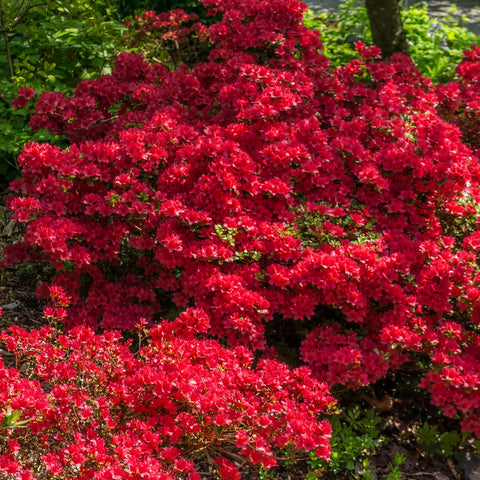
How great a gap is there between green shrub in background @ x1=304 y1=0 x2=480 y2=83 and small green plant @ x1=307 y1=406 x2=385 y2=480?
15.3 feet

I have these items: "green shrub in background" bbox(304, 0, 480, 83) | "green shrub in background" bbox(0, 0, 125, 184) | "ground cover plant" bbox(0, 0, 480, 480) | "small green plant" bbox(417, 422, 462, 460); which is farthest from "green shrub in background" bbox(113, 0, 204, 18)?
"small green plant" bbox(417, 422, 462, 460)

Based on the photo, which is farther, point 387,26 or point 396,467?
point 387,26

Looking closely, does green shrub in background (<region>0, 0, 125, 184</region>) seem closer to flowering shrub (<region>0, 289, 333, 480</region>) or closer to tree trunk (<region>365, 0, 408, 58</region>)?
tree trunk (<region>365, 0, 408, 58</region>)

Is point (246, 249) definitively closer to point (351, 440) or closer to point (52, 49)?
point (351, 440)

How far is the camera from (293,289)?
3139mm

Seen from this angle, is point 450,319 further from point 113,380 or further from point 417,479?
point 113,380

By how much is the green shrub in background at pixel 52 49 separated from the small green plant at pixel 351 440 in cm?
335

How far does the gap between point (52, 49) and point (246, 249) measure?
10.9 feet

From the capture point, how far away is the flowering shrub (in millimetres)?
2172

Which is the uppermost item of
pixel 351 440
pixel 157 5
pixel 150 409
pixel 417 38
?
pixel 157 5

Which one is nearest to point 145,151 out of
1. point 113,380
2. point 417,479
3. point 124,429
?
point 113,380

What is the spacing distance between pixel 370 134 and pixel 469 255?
3.99 ft

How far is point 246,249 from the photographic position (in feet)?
10.4

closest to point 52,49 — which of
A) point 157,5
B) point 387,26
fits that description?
point 157,5
